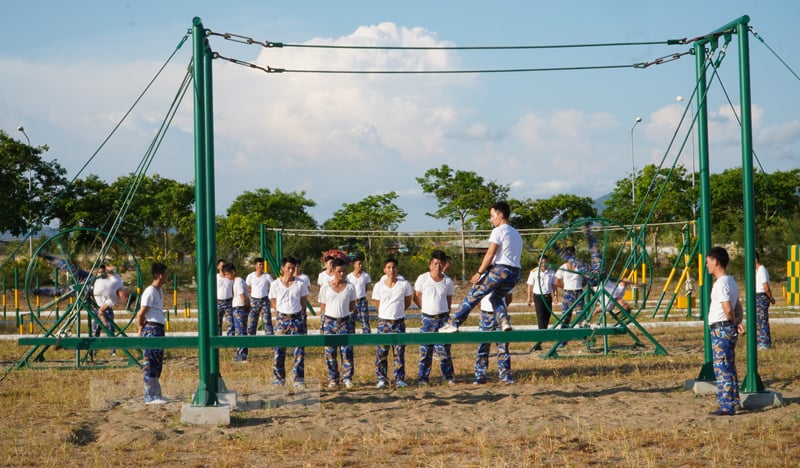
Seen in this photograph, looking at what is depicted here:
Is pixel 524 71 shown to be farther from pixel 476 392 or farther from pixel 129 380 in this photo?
pixel 129 380

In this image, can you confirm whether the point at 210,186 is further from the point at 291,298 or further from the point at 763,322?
the point at 763,322

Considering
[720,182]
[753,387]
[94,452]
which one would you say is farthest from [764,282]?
[720,182]

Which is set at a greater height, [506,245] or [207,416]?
[506,245]

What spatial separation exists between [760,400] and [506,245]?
2954 millimetres

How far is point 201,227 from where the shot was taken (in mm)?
8297

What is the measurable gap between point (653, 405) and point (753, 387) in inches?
38.9

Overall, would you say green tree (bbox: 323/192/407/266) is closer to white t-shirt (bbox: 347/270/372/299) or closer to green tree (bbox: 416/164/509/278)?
green tree (bbox: 416/164/509/278)

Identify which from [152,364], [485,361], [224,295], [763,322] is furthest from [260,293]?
[763,322]

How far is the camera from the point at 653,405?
876 centimetres

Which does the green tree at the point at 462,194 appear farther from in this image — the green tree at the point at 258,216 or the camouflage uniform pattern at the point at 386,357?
the camouflage uniform pattern at the point at 386,357

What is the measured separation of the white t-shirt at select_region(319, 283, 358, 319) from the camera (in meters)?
10.4

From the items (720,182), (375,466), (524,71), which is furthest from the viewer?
(720,182)

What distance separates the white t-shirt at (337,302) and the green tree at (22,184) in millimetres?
25284

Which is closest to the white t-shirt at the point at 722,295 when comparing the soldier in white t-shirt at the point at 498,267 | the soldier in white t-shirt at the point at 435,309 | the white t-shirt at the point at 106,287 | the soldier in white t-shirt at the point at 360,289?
the soldier in white t-shirt at the point at 498,267
